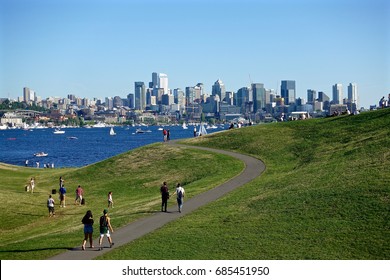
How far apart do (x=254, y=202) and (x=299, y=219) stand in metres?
4.14

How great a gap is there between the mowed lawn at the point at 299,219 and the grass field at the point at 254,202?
0.04 m

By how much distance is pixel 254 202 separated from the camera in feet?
85.9

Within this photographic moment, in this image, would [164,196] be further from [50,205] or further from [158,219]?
[50,205]

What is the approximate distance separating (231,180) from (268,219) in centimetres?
1203

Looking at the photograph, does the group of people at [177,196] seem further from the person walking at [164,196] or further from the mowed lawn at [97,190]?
the mowed lawn at [97,190]

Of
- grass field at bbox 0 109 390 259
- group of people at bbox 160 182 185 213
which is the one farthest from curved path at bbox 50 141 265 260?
grass field at bbox 0 109 390 259

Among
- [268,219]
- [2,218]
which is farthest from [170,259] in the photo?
[2,218]

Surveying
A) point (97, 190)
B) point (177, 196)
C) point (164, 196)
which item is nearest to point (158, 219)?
point (177, 196)

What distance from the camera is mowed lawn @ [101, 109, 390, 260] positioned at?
19062mm

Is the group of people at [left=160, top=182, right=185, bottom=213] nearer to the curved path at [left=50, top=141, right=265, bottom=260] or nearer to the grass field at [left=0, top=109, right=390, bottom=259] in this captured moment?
the curved path at [left=50, top=141, right=265, bottom=260]

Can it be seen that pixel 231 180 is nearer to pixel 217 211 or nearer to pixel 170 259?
pixel 217 211

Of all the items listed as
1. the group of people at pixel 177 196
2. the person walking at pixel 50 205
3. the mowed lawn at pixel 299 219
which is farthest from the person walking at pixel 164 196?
the person walking at pixel 50 205

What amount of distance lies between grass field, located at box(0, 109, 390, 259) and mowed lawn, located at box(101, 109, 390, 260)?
4 centimetres

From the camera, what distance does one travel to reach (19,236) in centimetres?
2759
